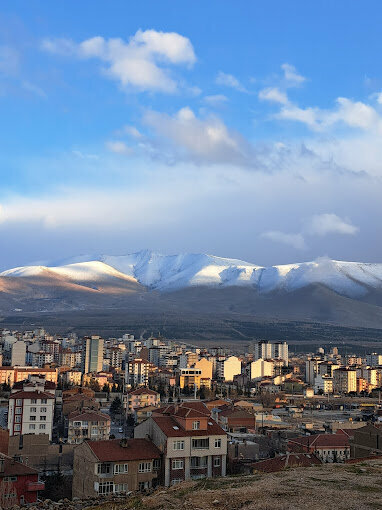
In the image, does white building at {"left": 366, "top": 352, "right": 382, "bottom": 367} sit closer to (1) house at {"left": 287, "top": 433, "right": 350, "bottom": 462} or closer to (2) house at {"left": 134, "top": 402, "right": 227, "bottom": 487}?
Answer: (1) house at {"left": 287, "top": 433, "right": 350, "bottom": 462}

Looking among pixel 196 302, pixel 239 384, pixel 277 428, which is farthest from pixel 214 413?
pixel 196 302

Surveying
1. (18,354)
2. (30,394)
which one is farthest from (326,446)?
(18,354)

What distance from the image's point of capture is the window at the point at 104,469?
35.5 feet

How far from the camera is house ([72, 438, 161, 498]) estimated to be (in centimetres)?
1079

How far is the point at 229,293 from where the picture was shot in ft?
548

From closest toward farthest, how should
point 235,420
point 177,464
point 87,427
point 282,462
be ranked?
1. point 177,464
2. point 282,462
3. point 87,427
4. point 235,420

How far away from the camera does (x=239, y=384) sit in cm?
4441

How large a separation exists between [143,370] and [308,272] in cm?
14845

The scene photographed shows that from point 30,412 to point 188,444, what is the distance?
9.02m

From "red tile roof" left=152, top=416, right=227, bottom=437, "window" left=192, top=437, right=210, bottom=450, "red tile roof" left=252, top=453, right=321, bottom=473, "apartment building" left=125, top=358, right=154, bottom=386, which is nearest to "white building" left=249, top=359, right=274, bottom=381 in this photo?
"apartment building" left=125, top=358, right=154, bottom=386

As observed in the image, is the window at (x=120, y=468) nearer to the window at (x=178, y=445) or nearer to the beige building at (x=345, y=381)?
the window at (x=178, y=445)

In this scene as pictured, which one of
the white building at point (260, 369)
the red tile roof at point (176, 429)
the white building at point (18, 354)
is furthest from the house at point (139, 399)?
the white building at point (18, 354)

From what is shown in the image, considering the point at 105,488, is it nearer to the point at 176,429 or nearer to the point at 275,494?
the point at 176,429

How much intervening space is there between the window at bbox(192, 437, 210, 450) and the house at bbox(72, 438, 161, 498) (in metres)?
0.71
